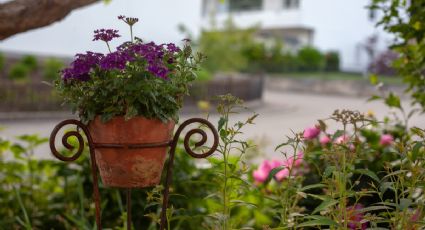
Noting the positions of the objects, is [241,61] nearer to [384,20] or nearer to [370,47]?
[370,47]

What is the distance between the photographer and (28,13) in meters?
2.76

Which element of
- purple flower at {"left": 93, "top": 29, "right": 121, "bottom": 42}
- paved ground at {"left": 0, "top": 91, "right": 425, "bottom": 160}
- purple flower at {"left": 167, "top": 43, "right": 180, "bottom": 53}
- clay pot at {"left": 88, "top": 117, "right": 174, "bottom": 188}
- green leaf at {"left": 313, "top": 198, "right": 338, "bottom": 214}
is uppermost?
purple flower at {"left": 93, "top": 29, "right": 121, "bottom": 42}

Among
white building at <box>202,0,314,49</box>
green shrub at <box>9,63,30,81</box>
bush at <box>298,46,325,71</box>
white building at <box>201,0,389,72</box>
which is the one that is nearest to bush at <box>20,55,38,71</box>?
Answer: green shrub at <box>9,63,30,81</box>

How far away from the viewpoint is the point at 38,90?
15.4 metres

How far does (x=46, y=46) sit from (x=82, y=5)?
22331mm

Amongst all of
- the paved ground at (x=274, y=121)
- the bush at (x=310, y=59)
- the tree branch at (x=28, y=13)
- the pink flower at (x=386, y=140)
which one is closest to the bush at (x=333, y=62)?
the bush at (x=310, y=59)

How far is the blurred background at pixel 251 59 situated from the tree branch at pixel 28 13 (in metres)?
0.01

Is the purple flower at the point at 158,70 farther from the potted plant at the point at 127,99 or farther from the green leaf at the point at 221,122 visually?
the green leaf at the point at 221,122

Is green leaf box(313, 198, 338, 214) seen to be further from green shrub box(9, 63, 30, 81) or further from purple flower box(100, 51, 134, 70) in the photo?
green shrub box(9, 63, 30, 81)

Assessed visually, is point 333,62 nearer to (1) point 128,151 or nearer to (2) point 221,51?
(2) point 221,51

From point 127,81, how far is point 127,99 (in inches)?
2.0

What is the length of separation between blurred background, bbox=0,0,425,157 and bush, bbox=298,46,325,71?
0.17ft

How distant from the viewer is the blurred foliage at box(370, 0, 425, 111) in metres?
3.14

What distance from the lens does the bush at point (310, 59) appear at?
33.1 m
